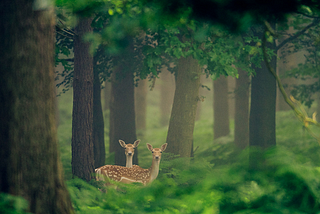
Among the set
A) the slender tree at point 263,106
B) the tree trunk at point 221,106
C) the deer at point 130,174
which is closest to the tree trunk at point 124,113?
the deer at point 130,174

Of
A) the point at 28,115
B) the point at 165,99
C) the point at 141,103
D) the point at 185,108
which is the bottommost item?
the point at 28,115

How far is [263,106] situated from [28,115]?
753cm

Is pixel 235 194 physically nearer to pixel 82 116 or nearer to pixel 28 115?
pixel 28 115

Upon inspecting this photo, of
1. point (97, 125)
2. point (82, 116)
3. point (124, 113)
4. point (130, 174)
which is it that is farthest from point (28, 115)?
point (124, 113)

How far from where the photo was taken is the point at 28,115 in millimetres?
4586

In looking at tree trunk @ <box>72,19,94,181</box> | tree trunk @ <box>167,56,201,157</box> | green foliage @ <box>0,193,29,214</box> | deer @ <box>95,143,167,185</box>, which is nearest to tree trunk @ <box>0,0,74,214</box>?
green foliage @ <box>0,193,29,214</box>

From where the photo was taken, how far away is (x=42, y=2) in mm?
4738

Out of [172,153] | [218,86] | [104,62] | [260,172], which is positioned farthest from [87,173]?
[218,86]

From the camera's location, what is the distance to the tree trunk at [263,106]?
10.5 meters

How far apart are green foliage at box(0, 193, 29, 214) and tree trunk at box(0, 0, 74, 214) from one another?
28 cm

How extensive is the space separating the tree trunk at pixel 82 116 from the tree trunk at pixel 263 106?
486 centimetres

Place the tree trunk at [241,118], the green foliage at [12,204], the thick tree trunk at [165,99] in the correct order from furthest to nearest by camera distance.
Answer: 1. the thick tree trunk at [165,99]
2. the tree trunk at [241,118]
3. the green foliage at [12,204]

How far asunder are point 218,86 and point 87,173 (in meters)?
12.1

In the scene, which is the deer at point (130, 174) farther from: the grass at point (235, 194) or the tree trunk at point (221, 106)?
the tree trunk at point (221, 106)
